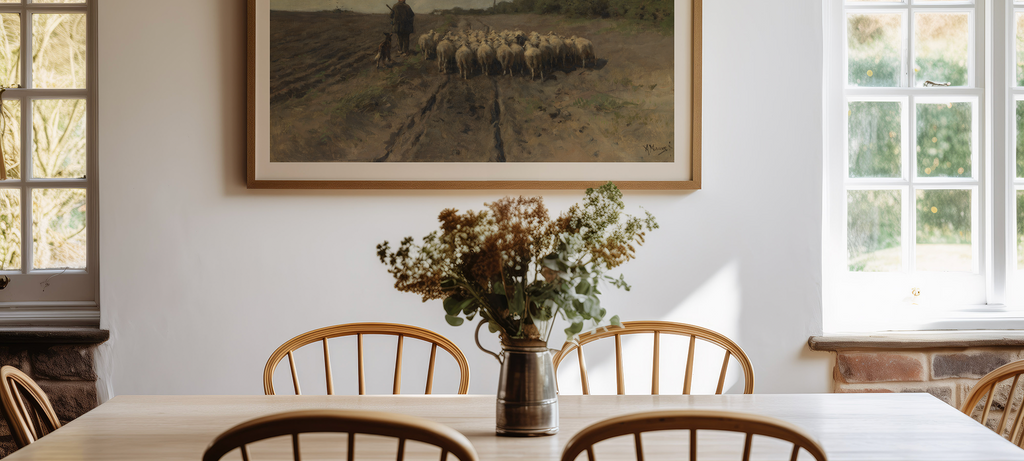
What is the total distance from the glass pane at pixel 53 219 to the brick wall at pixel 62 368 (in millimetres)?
333

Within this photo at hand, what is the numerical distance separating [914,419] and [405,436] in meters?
1.10

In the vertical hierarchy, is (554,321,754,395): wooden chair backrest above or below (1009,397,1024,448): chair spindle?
above

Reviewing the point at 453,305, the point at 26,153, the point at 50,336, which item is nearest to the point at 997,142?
the point at 453,305

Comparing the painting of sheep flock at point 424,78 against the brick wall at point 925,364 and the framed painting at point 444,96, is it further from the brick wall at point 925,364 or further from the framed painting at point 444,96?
the brick wall at point 925,364

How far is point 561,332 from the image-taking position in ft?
7.12

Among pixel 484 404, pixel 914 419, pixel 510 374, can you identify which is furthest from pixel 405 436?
pixel 914 419

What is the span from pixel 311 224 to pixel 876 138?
2.04 meters

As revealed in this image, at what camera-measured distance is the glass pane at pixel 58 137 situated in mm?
2273

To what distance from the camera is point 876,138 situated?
2314 mm

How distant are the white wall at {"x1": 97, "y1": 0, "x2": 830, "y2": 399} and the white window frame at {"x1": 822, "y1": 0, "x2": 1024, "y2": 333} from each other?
0.14m

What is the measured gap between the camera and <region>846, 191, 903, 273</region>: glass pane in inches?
91.2

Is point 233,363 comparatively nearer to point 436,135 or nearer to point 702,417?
point 436,135

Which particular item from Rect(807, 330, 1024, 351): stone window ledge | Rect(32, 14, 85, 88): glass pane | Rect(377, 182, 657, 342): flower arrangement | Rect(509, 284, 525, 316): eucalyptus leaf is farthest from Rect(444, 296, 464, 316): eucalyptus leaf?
Rect(32, 14, 85, 88): glass pane
